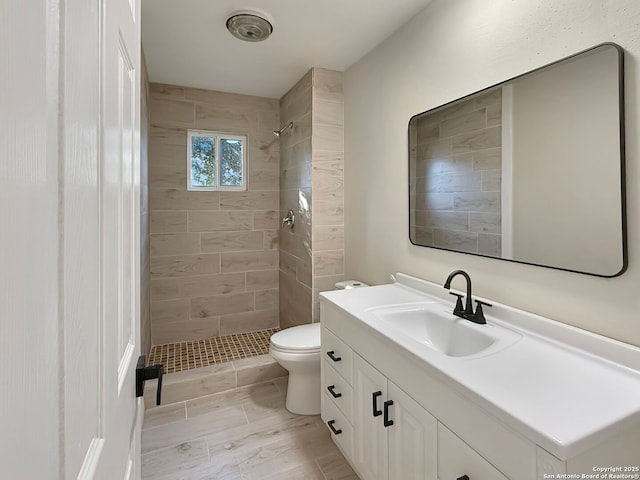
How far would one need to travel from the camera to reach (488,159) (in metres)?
1.46

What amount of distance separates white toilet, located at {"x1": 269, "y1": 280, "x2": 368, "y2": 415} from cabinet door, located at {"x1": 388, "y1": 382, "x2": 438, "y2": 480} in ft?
2.97

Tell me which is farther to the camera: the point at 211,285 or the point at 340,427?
the point at 211,285

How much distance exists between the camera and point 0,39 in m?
0.21

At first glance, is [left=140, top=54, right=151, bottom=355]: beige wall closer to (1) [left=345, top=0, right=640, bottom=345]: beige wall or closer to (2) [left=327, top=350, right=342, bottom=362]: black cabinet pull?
(2) [left=327, top=350, right=342, bottom=362]: black cabinet pull

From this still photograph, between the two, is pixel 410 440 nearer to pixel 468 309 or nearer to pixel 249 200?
pixel 468 309

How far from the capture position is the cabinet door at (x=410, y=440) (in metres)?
1.05

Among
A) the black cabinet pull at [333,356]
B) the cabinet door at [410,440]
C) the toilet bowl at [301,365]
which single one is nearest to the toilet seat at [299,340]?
the toilet bowl at [301,365]

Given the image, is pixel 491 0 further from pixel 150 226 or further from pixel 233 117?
pixel 150 226

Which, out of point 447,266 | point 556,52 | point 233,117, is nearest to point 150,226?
point 233,117

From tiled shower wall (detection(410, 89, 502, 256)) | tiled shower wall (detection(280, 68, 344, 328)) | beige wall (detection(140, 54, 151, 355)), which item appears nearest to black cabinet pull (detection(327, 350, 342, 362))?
tiled shower wall (detection(410, 89, 502, 256))

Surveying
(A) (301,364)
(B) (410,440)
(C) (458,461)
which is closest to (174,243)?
(A) (301,364)

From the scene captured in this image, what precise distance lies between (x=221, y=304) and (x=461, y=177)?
2.47 meters

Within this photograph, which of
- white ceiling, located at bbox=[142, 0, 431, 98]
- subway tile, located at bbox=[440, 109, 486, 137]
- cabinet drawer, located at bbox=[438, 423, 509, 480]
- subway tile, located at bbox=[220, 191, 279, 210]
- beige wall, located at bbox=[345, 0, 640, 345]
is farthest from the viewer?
subway tile, located at bbox=[220, 191, 279, 210]

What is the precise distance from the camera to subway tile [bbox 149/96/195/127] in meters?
2.90
